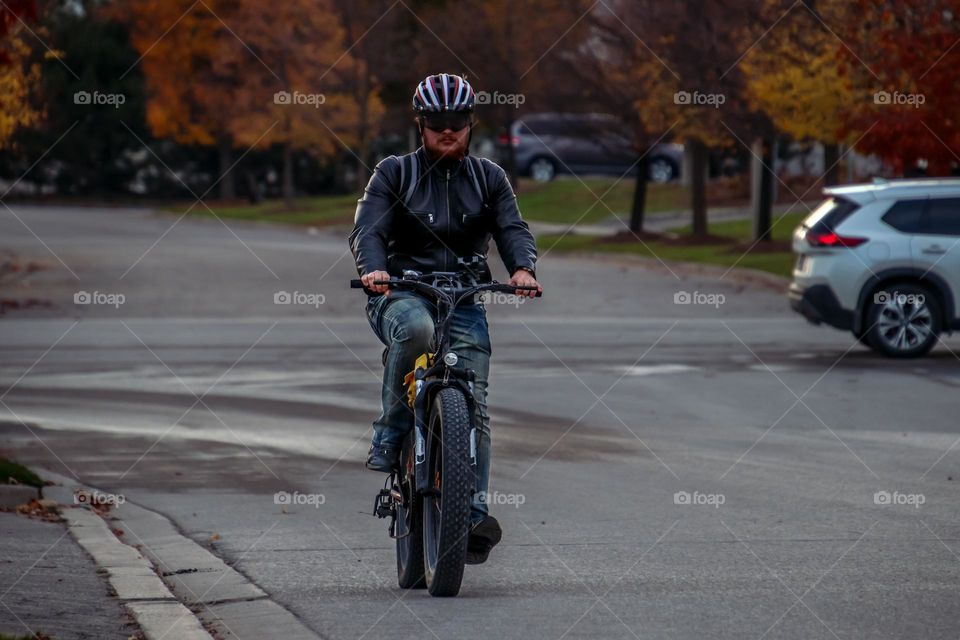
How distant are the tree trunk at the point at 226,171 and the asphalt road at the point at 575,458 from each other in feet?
154

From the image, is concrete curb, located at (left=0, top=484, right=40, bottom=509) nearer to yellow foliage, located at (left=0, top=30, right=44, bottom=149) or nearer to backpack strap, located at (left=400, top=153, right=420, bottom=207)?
backpack strap, located at (left=400, top=153, right=420, bottom=207)

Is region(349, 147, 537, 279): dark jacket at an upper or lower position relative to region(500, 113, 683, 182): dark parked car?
upper

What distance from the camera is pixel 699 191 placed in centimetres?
3847

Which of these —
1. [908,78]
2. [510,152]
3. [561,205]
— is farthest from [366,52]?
[908,78]

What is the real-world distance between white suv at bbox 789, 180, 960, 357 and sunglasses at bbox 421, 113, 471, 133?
12.0 m

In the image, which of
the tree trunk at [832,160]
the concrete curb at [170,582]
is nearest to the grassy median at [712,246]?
the tree trunk at [832,160]

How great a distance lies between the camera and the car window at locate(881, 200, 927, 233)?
18719 millimetres

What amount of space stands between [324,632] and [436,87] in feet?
7.32

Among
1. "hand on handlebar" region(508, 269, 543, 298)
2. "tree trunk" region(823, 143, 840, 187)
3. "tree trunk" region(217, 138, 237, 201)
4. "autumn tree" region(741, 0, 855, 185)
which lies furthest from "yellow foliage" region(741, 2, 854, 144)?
"tree trunk" region(217, 138, 237, 201)

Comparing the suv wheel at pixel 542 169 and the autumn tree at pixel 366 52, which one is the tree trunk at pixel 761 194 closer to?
the suv wheel at pixel 542 169

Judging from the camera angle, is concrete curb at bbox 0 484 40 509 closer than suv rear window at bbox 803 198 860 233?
Yes

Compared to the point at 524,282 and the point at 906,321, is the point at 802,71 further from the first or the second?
the point at 524,282

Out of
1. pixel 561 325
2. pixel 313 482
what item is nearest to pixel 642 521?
pixel 313 482

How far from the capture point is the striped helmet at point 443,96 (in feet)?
23.4
